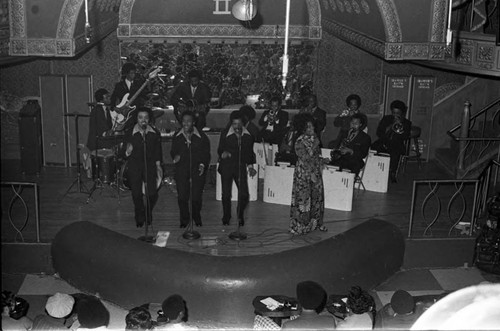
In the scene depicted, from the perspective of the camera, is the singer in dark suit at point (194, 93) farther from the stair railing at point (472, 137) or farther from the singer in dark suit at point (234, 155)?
the stair railing at point (472, 137)

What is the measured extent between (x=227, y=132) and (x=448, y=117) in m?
7.48

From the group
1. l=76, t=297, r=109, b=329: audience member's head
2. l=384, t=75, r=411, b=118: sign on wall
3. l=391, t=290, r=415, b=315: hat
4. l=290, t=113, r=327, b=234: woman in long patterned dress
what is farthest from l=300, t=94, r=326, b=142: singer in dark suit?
l=76, t=297, r=109, b=329: audience member's head

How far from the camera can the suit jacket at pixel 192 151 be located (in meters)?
11.6

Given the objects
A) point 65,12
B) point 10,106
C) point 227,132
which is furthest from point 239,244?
point 10,106

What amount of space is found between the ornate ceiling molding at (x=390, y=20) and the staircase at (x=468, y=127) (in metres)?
2.86

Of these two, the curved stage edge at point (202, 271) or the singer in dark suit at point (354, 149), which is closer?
the curved stage edge at point (202, 271)

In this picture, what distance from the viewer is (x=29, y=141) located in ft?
50.4

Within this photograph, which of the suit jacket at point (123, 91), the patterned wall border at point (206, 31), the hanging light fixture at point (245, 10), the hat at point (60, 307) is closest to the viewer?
the hat at point (60, 307)

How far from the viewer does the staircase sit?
14.8 metres

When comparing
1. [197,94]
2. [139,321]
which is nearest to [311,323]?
[139,321]

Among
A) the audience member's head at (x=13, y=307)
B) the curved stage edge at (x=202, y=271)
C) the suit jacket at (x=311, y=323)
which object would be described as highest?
the suit jacket at (x=311, y=323)

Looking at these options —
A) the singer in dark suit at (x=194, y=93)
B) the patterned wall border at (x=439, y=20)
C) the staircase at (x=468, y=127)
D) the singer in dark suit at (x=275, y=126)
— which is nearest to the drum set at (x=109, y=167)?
the singer in dark suit at (x=194, y=93)

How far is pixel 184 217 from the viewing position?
12.0 m

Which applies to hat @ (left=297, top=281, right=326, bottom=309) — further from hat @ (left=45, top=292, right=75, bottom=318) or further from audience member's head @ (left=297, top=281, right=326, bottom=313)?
hat @ (left=45, top=292, right=75, bottom=318)
